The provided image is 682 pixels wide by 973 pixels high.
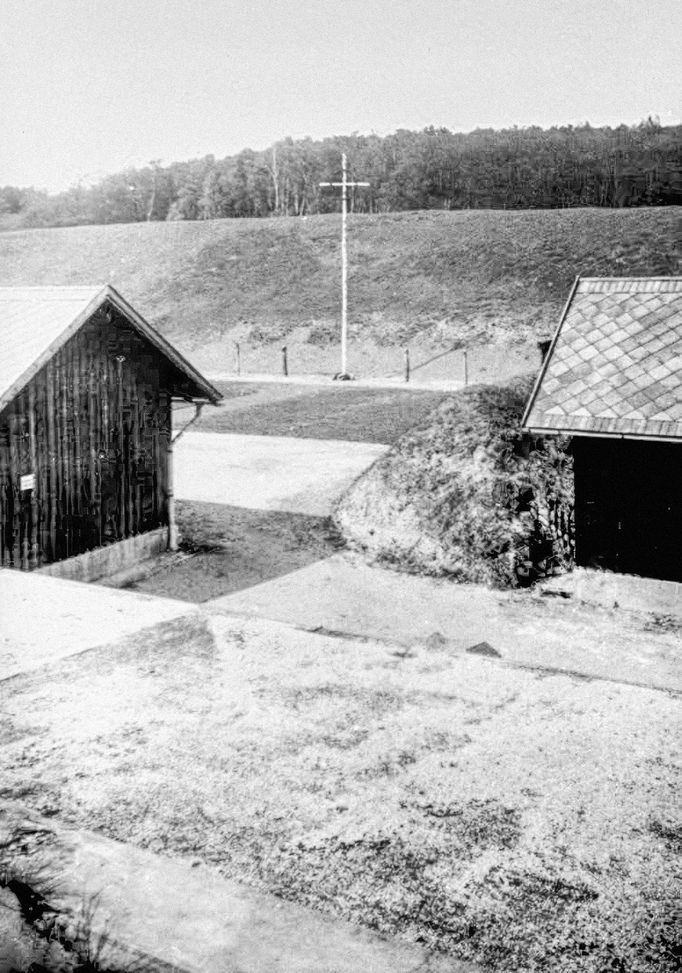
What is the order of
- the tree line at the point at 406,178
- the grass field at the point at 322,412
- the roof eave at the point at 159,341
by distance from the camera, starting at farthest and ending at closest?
the tree line at the point at 406,178
the grass field at the point at 322,412
the roof eave at the point at 159,341

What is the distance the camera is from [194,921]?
5633mm

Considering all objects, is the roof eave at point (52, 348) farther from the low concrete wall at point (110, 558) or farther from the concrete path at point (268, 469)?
the concrete path at point (268, 469)

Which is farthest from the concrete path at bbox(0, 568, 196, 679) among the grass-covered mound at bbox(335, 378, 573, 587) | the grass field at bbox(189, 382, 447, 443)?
the grass field at bbox(189, 382, 447, 443)

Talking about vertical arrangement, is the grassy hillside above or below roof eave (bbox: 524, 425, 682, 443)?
above

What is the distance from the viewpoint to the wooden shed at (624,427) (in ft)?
40.8

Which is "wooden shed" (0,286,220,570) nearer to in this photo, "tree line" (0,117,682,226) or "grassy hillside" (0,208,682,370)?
"grassy hillside" (0,208,682,370)

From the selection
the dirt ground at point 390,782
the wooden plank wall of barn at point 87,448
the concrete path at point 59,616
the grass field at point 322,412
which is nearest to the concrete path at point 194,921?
the dirt ground at point 390,782

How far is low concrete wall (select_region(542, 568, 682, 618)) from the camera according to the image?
1302 centimetres

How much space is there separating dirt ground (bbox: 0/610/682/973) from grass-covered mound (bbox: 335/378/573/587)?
20.8 ft

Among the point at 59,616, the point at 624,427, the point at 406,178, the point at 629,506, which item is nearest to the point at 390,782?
the point at 59,616

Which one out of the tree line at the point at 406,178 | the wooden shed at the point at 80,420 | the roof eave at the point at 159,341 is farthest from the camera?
the tree line at the point at 406,178

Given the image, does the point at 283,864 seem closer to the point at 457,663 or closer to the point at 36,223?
the point at 457,663

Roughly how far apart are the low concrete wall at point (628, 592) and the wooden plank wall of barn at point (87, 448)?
7667 mm

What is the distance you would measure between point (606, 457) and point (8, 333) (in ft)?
30.0
